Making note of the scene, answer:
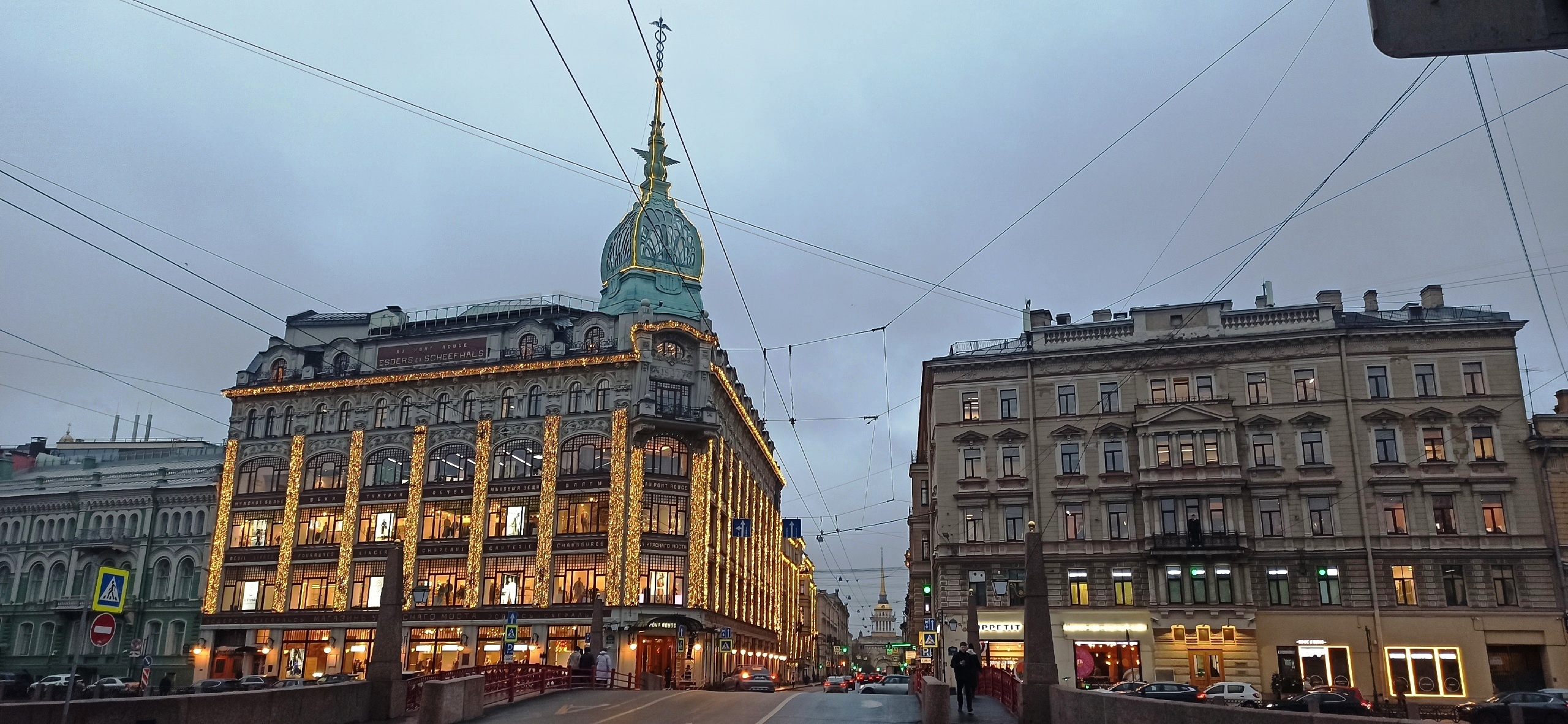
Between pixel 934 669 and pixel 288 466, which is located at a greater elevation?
pixel 288 466

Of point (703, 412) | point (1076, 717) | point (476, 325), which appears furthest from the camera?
point (476, 325)

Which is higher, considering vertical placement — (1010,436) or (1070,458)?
(1010,436)

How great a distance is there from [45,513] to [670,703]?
6572 centimetres

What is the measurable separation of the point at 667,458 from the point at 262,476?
27.1m

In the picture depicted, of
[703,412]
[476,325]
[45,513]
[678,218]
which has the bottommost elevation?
[45,513]

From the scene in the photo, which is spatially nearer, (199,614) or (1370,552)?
(1370,552)

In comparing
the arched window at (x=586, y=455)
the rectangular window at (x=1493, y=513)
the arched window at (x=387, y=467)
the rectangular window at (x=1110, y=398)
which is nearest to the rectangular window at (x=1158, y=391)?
the rectangular window at (x=1110, y=398)

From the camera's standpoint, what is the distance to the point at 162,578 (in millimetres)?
69688

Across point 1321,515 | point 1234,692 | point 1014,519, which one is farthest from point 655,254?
point 1234,692

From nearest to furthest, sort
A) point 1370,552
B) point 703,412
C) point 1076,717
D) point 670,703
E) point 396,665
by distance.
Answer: point 1076,717 < point 396,665 < point 670,703 < point 1370,552 < point 703,412

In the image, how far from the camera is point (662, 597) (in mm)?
57562

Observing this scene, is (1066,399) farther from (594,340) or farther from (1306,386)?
(594,340)

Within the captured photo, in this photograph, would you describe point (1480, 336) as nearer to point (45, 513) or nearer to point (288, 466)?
point (288, 466)

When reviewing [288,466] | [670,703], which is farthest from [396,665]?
[288,466]
